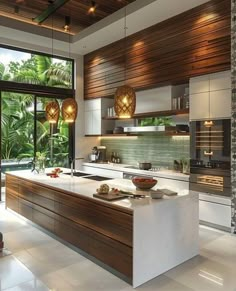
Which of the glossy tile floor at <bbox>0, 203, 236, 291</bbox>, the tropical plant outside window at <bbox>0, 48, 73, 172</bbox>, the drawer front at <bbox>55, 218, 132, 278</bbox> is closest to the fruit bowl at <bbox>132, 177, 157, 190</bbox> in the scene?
the drawer front at <bbox>55, 218, 132, 278</bbox>

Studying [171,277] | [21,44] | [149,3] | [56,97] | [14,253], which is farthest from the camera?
[56,97]

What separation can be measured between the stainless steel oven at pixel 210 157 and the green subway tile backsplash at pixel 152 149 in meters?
0.71

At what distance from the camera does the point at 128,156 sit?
263 inches

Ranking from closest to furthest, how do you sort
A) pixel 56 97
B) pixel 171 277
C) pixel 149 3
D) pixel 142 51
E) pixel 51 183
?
pixel 171 277 < pixel 51 183 < pixel 149 3 < pixel 142 51 < pixel 56 97

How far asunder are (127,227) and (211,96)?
8.86 ft

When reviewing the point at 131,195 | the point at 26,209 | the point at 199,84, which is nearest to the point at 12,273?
the point at 131,195

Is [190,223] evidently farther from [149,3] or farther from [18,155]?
[18,155]

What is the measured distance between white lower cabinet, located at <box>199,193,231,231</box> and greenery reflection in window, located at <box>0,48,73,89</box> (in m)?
4.52

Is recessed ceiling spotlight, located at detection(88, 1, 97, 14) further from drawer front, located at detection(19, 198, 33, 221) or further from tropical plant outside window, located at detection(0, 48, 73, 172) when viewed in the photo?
drawer front, located at detection(19, 198, 33, 221)

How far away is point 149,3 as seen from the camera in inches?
174

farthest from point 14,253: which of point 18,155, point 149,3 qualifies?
point 149,3

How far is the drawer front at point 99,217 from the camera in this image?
2662 millimetres

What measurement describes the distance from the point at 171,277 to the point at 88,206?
117cm

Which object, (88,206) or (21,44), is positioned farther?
(21,44)
